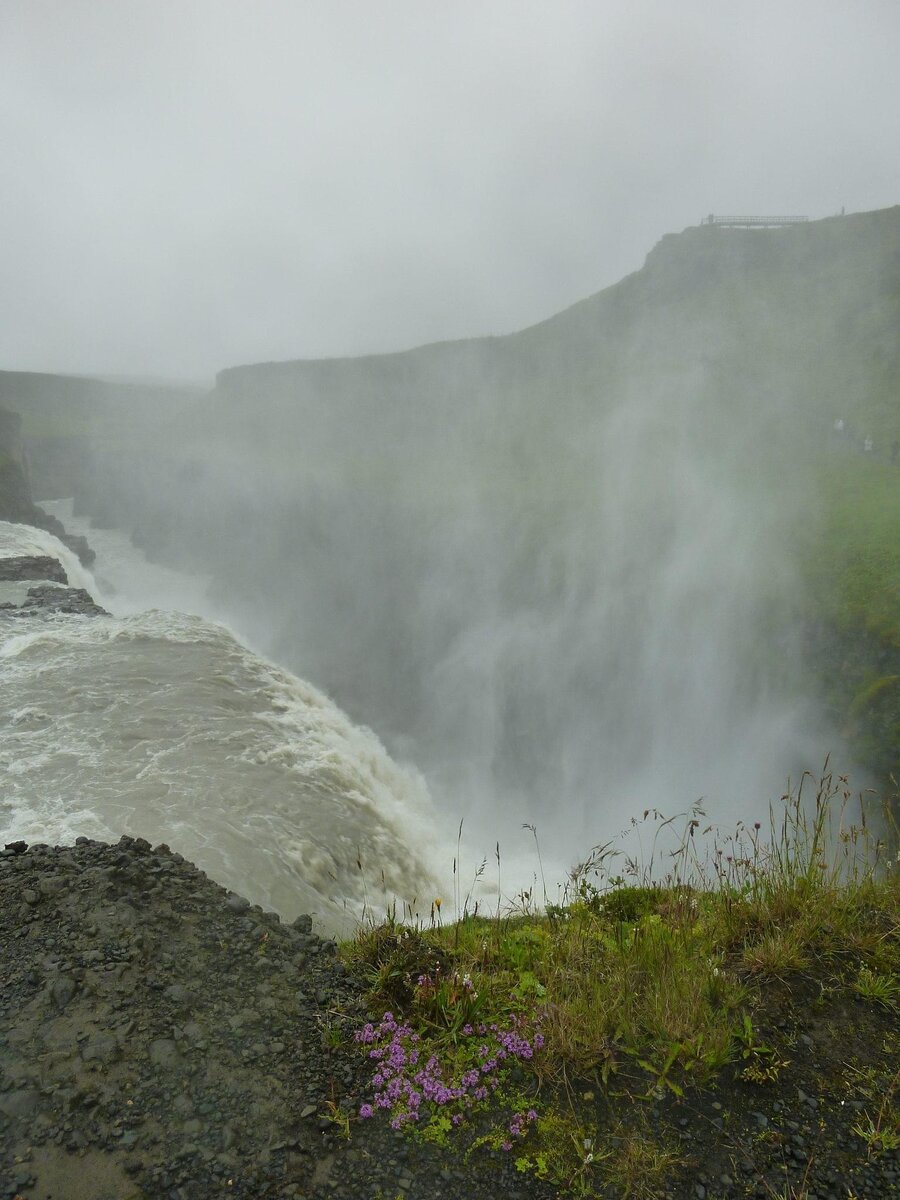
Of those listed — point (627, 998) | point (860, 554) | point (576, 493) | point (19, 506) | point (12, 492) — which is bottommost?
point (627, 998)

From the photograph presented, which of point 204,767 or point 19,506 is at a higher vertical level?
point 19,506

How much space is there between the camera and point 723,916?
472 centimetres

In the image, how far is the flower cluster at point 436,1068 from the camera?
3.48 metres

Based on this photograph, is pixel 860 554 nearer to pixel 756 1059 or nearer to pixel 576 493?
pixel 576 493

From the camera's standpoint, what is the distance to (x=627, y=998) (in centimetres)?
395

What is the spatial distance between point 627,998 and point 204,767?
421 inches

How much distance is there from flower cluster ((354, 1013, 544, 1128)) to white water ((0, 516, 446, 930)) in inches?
128

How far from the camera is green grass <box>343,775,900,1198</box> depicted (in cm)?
332

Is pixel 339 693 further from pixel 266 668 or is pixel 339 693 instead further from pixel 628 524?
pixel 628 524

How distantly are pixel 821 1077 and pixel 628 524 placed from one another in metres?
41.8

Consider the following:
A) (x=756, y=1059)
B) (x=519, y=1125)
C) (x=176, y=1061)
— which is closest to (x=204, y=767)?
(x=176, y=1061)

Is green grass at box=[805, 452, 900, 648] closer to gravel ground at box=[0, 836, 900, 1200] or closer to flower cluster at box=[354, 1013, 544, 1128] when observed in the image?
gravel ground at box=[0, 836, 900, 1200]

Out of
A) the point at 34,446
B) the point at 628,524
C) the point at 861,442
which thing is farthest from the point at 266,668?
the point at 34,446

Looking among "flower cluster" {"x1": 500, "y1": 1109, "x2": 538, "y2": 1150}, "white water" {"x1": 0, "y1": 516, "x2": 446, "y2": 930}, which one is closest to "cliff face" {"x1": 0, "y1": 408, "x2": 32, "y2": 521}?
"white water" {"x1": 0, "y1": 516, "x2": 446, "y2": 930}
